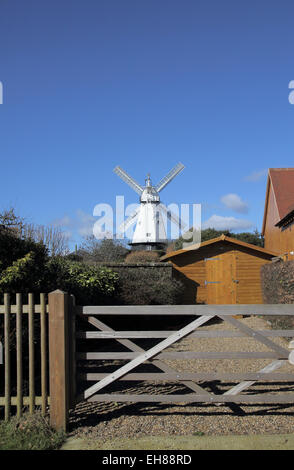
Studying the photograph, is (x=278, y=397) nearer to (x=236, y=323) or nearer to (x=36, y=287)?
(x=236, y=323)

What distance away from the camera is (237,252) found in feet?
54.0

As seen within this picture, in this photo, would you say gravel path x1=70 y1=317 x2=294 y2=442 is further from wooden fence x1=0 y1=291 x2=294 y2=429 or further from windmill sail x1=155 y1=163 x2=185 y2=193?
windmill sail x1=155 y1=163 x2=185 y2=193

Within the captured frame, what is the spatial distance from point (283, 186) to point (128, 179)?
24625 mm

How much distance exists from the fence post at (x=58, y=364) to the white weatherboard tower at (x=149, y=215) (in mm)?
36421

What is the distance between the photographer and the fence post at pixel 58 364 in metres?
4.38

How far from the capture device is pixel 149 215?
42969 mm

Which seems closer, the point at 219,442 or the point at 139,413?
the point at 219,442

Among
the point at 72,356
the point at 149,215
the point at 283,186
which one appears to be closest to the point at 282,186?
the point at 283,186

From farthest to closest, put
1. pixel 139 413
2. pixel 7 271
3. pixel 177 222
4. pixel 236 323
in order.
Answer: pixel 177 222, pixel 7 271, pixel 139 413, pixel 236 323

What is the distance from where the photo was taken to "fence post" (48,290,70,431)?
4.38m

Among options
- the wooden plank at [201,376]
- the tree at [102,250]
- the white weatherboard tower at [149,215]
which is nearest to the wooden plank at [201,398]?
the wooden plank at [201,376]
